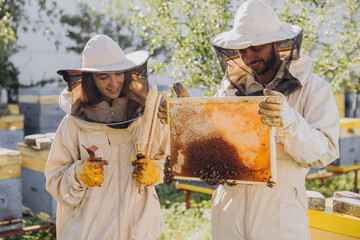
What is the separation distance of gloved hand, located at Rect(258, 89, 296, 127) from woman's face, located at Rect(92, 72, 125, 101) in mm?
963

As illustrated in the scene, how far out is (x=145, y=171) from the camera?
2.38 meters

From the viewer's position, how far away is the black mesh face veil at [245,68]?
2.15 metres

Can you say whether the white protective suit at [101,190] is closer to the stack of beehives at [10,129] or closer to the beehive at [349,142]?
the beehive at [349,142]

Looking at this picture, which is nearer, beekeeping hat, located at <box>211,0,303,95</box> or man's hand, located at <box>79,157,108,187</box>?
beekeeping hat, located at <box>211,0,303,95</box>

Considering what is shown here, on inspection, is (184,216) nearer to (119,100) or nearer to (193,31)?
(193,31)

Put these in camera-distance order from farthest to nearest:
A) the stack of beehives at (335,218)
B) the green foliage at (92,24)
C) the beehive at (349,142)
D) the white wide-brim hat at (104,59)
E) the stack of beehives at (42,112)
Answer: the green foliage at (92,24), the stack of beehives at (42,112), the beehive at (349,142), the stack of beehives at (335,218), the white wide-brim hat at (104,59)

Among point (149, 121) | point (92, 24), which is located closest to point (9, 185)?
point (149, 121)

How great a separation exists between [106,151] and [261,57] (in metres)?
1.01

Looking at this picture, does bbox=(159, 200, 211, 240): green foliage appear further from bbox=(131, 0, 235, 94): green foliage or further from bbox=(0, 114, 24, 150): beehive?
bbox=(0, 114, 24, 150): beehive

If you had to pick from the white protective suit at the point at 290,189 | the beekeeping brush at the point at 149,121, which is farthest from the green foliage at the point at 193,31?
the white protective suit at the point at 290,189

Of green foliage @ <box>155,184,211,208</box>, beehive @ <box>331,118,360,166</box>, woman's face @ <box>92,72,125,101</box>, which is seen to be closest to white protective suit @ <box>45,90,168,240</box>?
woman's face @ <box>92,72,125,101</box>

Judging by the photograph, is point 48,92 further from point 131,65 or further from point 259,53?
point 259,53

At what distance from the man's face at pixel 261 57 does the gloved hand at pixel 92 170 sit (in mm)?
942

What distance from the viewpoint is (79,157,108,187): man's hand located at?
2.28 meters
